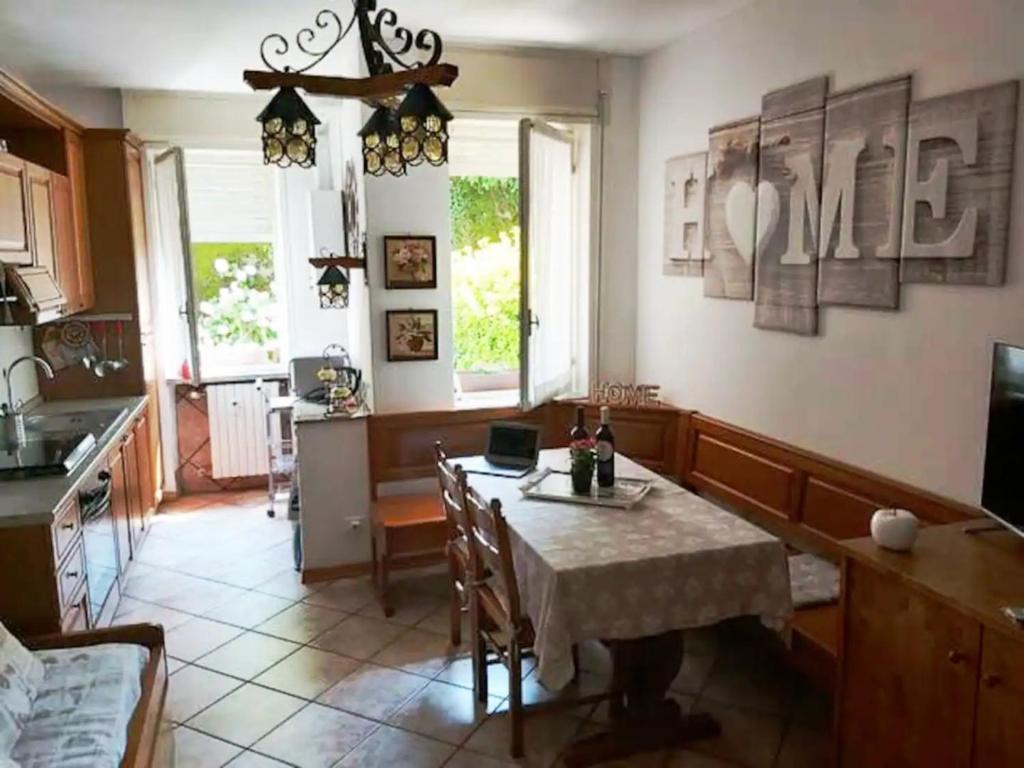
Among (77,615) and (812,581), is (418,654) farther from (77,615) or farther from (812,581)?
(812,581)

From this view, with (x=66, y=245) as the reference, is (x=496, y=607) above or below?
below

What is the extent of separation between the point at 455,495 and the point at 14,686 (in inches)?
55.4

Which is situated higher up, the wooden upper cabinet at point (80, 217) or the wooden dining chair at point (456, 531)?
the wooden upper cabinet at point (80, 217)

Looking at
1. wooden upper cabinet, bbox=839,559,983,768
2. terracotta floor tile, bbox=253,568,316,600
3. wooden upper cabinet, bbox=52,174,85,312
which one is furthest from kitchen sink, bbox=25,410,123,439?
wooden upper cabinet, bbox=839,559,983,768

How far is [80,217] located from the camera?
4.49 m

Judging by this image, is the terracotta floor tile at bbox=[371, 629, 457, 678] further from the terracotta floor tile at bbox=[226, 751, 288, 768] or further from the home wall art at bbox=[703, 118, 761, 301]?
the home wall art at bbox=[703, 118, 761, 301]

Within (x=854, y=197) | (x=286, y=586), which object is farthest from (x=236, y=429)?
(x=854, y=197)

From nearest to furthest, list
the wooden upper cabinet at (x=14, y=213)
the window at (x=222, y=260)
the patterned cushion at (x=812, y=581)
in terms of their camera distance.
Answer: the patterned cushion at (x=812, y=581) → the wooden upper cabinet at (x=14, y=213) → the window at (x=222, y=260)

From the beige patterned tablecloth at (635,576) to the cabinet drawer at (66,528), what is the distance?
1492mm

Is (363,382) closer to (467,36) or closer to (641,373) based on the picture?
(641,373)

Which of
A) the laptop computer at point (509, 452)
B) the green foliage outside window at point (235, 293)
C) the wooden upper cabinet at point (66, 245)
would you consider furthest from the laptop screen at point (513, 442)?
the green foliage outside window at point (235, 293)

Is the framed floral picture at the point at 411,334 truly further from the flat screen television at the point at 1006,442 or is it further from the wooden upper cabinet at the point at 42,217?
the flat screen television at the point at 1006,442

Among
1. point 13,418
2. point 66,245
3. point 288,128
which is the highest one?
point 288,128

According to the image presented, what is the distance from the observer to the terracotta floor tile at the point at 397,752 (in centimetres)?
265
